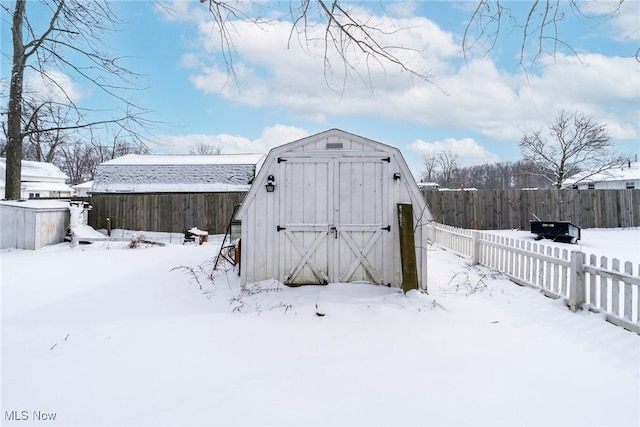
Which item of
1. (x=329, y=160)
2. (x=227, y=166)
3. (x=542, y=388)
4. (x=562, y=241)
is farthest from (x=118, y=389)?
(x=227, y=166)

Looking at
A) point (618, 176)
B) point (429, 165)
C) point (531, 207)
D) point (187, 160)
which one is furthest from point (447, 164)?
point (187, 160)

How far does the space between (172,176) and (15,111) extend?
361 inches

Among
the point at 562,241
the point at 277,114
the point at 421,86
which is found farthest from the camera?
the point at 562,241

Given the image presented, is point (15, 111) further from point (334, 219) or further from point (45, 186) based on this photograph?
point (45, 186)

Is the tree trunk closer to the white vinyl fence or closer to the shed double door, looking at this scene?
the shed double door

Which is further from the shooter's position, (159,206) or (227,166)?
(227,166)

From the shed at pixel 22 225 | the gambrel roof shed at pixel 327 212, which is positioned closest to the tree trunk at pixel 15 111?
the shed at pixel 22 225

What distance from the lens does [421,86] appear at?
3.32 m

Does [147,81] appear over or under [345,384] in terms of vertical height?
over

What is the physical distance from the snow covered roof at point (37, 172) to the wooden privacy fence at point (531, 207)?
3433cm

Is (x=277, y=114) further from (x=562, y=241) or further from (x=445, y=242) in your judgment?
(x=562, y=241)

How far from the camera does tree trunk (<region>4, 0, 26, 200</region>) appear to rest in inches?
374

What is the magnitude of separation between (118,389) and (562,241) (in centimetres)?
1362

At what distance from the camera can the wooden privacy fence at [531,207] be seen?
15.8m
